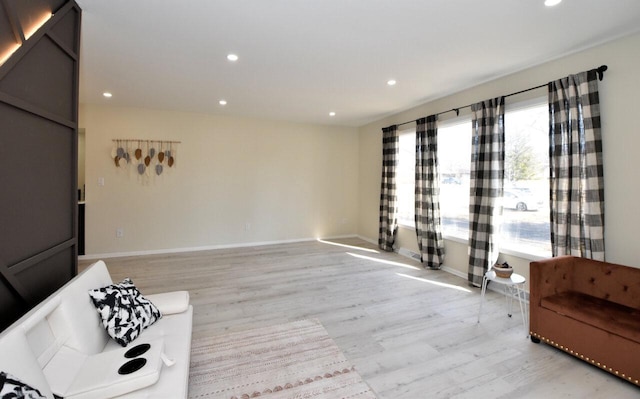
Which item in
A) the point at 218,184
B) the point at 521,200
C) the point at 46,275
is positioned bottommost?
A: the point at 46,275

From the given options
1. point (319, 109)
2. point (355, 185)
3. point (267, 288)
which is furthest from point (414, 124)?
point (267, 288)

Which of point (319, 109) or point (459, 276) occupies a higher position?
point (319, 109)

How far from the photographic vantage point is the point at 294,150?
6.05 m

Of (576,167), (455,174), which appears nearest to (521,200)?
(576,167)

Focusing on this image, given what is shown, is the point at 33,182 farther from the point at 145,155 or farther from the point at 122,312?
the point at 145,155

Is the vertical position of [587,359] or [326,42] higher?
[326,42]

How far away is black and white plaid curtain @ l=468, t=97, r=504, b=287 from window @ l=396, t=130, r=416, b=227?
1362 millimetres

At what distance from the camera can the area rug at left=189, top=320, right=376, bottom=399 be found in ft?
6.01

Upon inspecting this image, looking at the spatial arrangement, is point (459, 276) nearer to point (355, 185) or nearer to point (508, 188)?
point (508, 188)

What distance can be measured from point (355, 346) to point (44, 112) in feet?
8.78

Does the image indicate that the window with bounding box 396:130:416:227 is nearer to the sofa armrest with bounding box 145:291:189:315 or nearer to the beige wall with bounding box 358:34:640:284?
the beige wall with bounding box 358:34:640:284

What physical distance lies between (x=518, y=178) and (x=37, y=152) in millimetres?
4325

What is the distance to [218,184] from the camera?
5500mm

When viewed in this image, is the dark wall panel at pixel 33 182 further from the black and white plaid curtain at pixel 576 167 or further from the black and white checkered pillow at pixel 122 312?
the black and white plaid curtain at pixel 576 167
